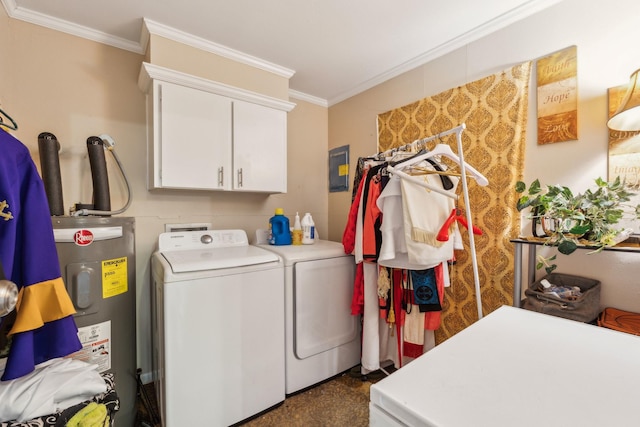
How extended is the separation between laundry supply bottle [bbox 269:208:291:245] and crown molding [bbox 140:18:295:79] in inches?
47.2

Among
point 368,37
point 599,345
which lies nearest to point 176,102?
point 368,37

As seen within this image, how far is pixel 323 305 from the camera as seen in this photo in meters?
1.89

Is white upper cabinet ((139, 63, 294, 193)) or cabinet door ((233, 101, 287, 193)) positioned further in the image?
cabinet door ((233, 101, 287, 193))

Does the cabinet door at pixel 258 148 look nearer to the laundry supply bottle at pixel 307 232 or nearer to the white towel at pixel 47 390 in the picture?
the laundry supply bottle at pixel 307 232

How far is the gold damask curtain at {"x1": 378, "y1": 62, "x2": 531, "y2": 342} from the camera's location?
5.30ft

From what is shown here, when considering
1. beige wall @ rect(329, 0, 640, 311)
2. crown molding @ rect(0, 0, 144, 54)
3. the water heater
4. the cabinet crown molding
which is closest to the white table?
beige wall @ rect(329, 0, 640, 311)

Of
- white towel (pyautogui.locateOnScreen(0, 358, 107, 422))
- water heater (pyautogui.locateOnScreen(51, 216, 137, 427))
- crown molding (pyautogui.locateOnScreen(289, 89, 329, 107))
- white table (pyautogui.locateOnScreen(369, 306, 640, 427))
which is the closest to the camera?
white table (pyautogui.locateOnScreen(369, 306, 640, 427))

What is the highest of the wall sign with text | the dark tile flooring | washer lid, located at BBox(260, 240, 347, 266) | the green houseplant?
the wall sign with text

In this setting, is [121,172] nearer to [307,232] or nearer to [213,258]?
[213,258]

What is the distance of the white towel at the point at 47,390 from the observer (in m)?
0.73

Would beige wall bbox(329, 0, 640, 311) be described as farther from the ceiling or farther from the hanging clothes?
the hanging clothes

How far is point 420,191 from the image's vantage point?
1.58 m

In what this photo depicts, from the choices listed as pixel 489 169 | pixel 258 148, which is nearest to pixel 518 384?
pixel 489 169

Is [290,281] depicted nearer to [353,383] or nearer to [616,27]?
[353,383]
